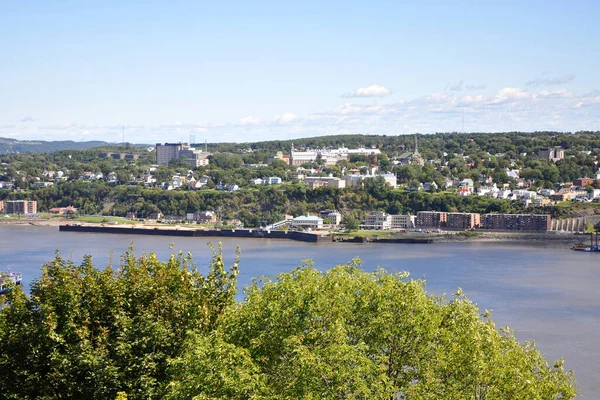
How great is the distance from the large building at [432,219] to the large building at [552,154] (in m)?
20.2

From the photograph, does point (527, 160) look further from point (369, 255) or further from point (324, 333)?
point (324, 333)

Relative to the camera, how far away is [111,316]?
715 cm

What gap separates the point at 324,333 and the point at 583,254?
2669 centimetres

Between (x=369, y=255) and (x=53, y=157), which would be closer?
(x=369, y=255)

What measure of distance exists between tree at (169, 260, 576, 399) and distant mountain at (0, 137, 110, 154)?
125 m

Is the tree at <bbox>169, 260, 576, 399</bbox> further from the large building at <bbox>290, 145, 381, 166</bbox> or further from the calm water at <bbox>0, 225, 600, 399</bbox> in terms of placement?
the large building at <bbox>290, 145, 381, 166</bbox>

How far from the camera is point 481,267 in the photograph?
25.8 meters

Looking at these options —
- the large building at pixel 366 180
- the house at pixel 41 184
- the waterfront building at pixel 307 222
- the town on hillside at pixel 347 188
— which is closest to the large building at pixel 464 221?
the town on hillside at pixel 347 188

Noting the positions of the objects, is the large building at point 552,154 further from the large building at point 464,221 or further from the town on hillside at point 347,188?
the large building at point 464,221

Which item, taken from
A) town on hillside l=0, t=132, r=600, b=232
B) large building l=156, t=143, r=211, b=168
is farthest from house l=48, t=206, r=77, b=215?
large building l=156, t=143, r=211, b=168

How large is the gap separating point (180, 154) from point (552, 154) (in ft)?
99.0

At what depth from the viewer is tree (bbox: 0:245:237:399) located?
668cm

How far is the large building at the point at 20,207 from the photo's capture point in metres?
53.2

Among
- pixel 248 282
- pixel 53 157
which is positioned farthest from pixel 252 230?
pixel 53 157
